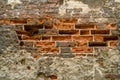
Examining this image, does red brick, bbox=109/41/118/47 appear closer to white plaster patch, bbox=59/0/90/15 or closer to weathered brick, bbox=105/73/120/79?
weathered brick, bbox=105/73/120/79

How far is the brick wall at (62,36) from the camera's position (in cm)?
383

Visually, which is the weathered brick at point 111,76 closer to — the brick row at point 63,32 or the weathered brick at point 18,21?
the brick row at point 63,32

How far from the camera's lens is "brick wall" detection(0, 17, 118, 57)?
151 inches

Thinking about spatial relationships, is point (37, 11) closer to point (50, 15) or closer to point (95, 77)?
point (50, 15)

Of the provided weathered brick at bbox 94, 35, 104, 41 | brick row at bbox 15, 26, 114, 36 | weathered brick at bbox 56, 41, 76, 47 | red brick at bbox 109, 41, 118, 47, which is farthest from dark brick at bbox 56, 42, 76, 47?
red brick at bbox 109, 41, 118, 47

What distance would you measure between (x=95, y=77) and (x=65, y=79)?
1.04 feet

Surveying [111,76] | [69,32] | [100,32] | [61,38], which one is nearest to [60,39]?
[61,38]

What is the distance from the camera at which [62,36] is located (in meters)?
3.86

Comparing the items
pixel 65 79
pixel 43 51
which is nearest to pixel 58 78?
pixel 65 79

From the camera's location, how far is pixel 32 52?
3826 millimetres

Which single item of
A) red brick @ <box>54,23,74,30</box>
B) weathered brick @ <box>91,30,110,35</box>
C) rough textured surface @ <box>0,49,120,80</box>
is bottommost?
rough textured surface @ <box>0,49,120,80</box>

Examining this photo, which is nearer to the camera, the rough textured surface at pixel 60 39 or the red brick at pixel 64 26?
the rough textured surface at pixel 60 39

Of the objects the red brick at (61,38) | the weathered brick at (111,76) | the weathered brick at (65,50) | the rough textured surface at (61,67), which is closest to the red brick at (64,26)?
the red brick at (61,38)

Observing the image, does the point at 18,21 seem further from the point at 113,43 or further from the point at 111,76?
the point at 111,76
